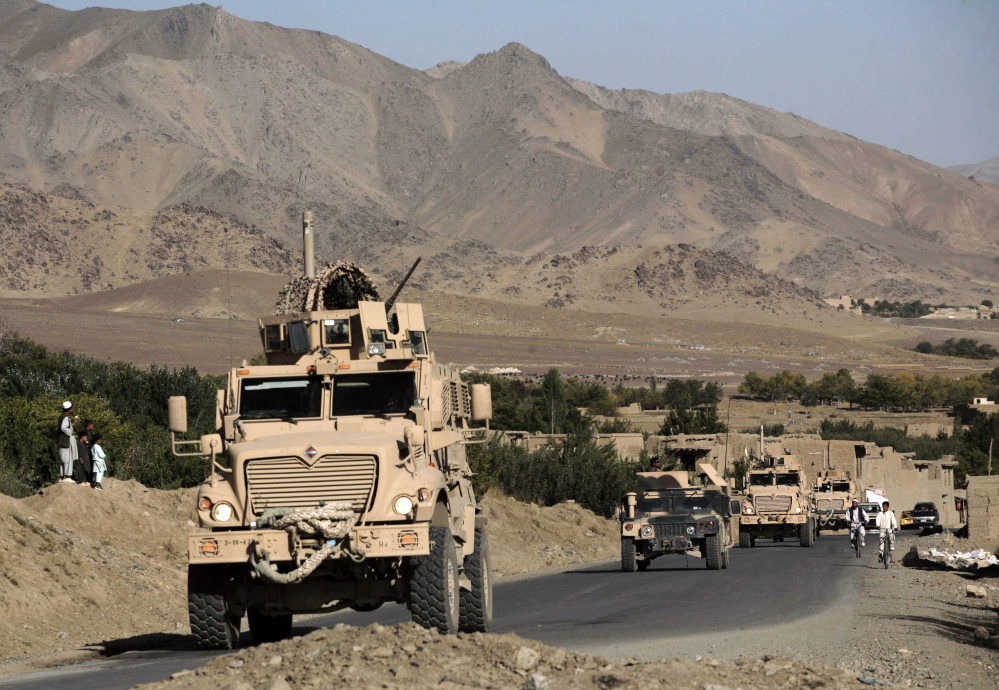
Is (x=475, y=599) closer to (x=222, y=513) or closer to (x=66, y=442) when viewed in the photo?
(x=222, y=513)

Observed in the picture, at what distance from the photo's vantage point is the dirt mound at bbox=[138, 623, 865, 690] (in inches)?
388

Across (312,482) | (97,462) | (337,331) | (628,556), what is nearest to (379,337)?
(337,331)

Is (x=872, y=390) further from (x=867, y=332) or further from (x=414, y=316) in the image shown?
(x=414, y=316)

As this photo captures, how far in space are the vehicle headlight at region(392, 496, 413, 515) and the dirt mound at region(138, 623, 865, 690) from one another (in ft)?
3.74

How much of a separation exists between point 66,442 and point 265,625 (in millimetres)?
9740

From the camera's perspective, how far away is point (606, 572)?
2833 centimetres

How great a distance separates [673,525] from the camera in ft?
92.4

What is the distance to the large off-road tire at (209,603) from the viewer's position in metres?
12.5

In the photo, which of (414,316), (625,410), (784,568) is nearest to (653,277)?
(625,410)

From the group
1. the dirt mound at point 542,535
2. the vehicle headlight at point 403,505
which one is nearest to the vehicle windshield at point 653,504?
the dirt mound at point 542,535

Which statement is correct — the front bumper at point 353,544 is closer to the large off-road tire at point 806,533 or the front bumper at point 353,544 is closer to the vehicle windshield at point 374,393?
the vehicle windshield at point 374,393

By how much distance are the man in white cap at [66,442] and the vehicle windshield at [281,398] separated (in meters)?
9.40

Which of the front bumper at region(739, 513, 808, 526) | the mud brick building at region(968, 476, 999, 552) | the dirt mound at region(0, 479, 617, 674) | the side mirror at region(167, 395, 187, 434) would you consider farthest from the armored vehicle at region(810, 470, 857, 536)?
the side mirror at region(167, 395, 187, 434)

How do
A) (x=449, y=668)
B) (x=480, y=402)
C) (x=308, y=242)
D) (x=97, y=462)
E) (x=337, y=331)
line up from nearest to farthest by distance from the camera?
(x=449, y=668)
(x=480, y=402)
(x=337, y=331)
(x=308, y=242)
(x=97, y=462)
